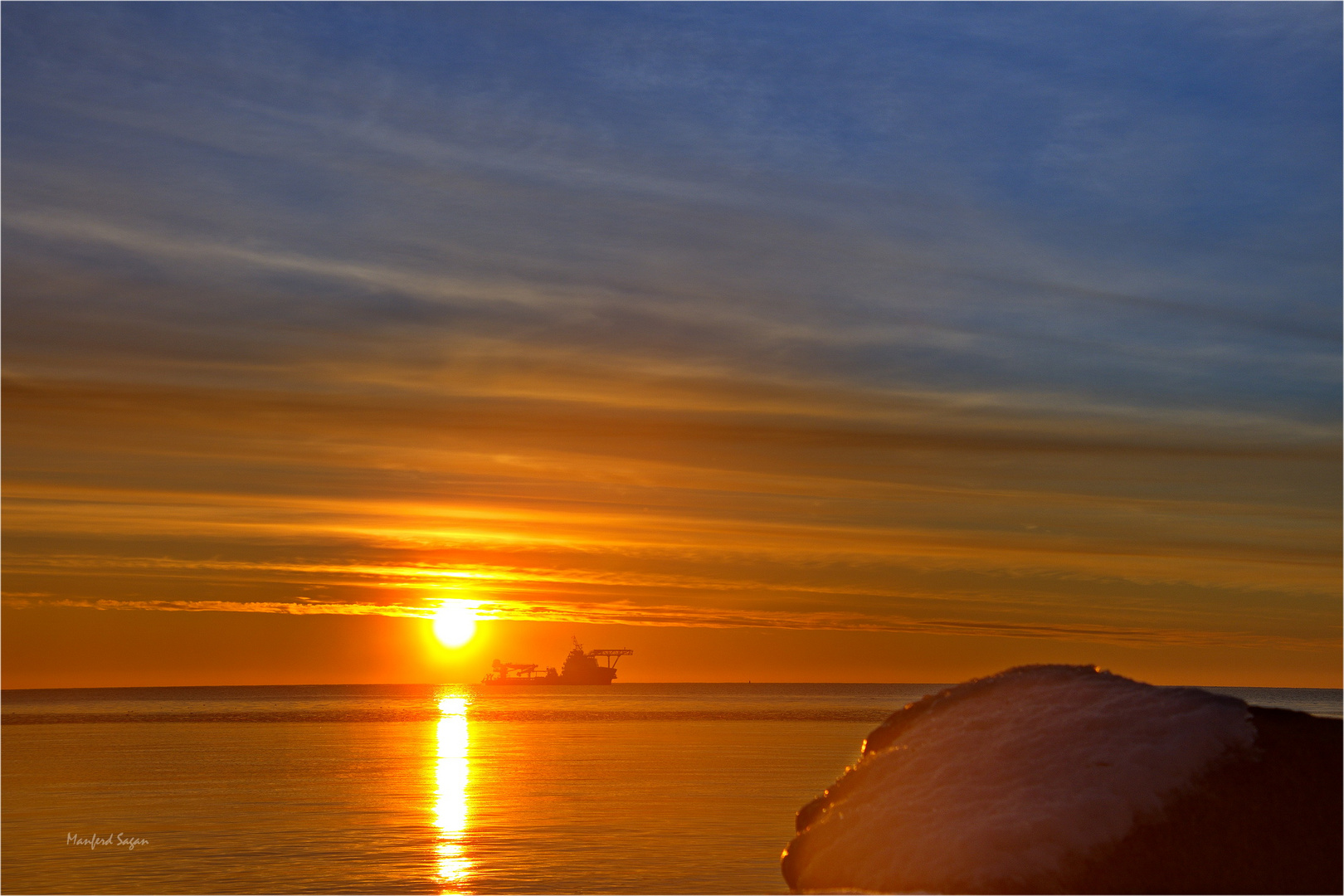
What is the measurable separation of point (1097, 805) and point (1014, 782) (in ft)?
3.67

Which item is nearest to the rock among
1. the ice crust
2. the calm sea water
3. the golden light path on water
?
the ice crust

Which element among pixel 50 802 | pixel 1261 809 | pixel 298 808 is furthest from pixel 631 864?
pixel 50 802

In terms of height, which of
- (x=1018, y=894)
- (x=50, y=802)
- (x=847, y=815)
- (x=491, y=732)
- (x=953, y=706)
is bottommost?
(x=1018, y=894)

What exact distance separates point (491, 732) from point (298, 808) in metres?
39.2

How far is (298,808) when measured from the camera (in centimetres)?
2838

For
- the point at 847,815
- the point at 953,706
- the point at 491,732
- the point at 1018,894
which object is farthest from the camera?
the point at 491,732

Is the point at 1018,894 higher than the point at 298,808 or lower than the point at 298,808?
lower

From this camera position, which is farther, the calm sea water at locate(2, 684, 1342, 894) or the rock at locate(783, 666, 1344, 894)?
the calm sea water at locate(2, 684, 1342, 894)

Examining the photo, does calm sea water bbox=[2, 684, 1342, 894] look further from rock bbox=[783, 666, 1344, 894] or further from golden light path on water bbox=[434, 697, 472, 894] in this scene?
rock bbox=[783, 666, 1344, 894]

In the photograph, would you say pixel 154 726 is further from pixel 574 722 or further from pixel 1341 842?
pixel 1341 842

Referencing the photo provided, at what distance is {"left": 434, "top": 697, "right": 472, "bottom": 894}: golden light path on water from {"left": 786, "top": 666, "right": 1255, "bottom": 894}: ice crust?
6.42 m

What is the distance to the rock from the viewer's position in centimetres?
1340

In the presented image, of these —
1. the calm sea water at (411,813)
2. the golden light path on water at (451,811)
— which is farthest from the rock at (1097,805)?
the golden light path on water at (451,811)

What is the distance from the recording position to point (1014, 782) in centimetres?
1461
